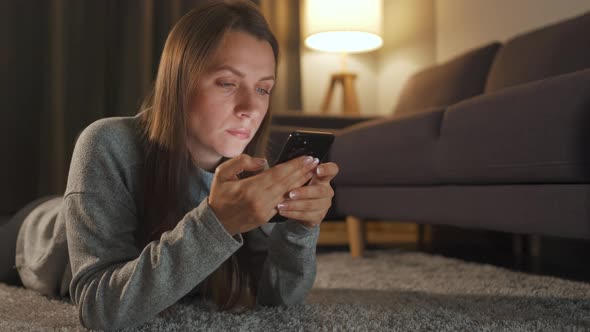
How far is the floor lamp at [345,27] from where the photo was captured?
2662 mm

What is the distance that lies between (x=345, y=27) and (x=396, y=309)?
1.99 meters

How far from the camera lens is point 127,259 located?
0.72 meters

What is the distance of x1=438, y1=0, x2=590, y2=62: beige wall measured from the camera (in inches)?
80.4

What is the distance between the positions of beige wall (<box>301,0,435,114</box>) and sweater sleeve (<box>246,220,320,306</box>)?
7.51ft

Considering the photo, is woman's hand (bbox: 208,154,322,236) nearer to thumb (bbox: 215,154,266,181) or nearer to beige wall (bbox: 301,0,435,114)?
thumb (bbox: 215,154,266,181)

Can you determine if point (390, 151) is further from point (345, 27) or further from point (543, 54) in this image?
point (345, 27)

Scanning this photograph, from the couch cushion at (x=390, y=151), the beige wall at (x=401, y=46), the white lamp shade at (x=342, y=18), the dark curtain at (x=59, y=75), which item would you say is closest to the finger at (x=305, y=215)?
the couch cushion at (x=390, y=151)

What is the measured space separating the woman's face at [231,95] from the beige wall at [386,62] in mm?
2322

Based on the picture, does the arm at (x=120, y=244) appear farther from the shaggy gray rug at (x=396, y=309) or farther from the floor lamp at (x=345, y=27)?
the floor lamp at (x=345, y=27)

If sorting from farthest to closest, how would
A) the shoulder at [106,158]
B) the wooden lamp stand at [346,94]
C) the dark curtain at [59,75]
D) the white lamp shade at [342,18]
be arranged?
the wooden lamp stand at [346,94] → the white lamp shade at [342,18] → the dark curtain at [59,75] → the shoulder at [106,158]

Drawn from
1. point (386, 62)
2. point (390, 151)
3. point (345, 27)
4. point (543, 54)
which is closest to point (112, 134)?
point (390, 151)

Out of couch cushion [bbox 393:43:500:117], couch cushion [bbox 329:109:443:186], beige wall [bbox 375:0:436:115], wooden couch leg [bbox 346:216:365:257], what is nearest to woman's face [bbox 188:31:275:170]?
couch cushion [bbox 329:109:443:186]

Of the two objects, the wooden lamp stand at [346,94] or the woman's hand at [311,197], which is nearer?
the woman's hand at [311,197]

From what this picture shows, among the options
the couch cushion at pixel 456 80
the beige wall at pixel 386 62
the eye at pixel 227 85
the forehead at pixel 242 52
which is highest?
the beige wall at pixel 386 62
